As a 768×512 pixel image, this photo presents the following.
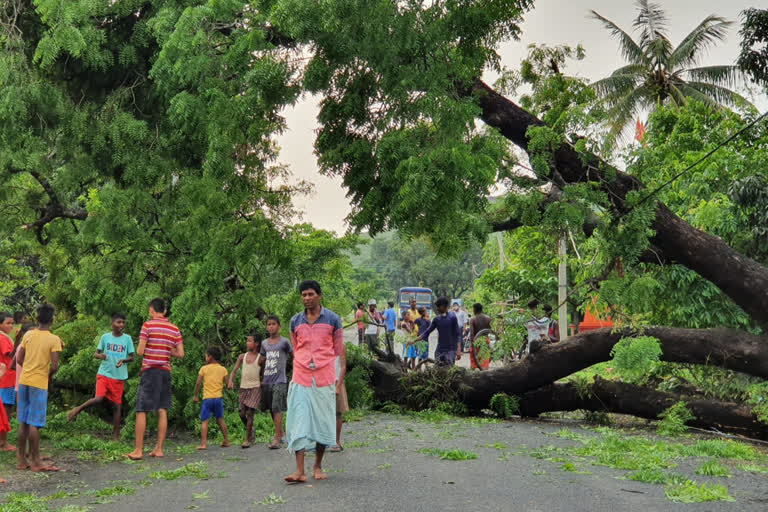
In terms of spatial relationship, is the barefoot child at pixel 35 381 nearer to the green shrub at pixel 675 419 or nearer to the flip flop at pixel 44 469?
the flip flop at pixel 44 469

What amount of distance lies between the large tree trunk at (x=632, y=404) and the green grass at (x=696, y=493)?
422cm

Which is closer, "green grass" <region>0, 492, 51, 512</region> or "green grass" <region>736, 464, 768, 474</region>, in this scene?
"green grass" <region>0, 492, 51, 512</region>

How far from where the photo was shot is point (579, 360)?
11.5 metres

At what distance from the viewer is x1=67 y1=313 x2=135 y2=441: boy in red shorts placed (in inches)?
385

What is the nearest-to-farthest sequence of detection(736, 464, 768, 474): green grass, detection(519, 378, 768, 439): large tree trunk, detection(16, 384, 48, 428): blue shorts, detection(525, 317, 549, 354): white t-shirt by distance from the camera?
detection(736, 464, 768, 474): green grass, detection(16, 384, 48, 428): blue shorts, detection(519, 378, 768, 439): large tree trunk, detection(525, 317, 549, 354): white t-shirt

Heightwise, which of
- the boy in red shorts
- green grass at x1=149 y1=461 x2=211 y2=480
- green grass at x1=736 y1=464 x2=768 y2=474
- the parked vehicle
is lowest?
green grass at x1=149 y1=461 x2=211 y2=480

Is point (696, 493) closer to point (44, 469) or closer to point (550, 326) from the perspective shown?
point (44, 469)


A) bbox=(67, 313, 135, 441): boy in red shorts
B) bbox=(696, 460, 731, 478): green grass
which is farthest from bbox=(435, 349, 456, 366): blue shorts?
bbox=(696, 460, 731, 478): green grass

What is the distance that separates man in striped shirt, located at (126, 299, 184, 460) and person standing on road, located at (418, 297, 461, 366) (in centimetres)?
550

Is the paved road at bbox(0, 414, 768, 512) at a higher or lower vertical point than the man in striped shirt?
lower

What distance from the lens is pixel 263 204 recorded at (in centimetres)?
1191

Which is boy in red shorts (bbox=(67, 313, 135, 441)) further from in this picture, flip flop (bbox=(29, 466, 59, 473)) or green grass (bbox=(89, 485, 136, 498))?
green grass (bbox=(89, 485, 136, 498))

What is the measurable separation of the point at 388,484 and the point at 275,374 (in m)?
3.08

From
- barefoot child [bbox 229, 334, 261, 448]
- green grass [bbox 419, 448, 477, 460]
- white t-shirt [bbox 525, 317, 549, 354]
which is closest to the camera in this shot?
green grass [bbox 419, 448, 477, 460]
